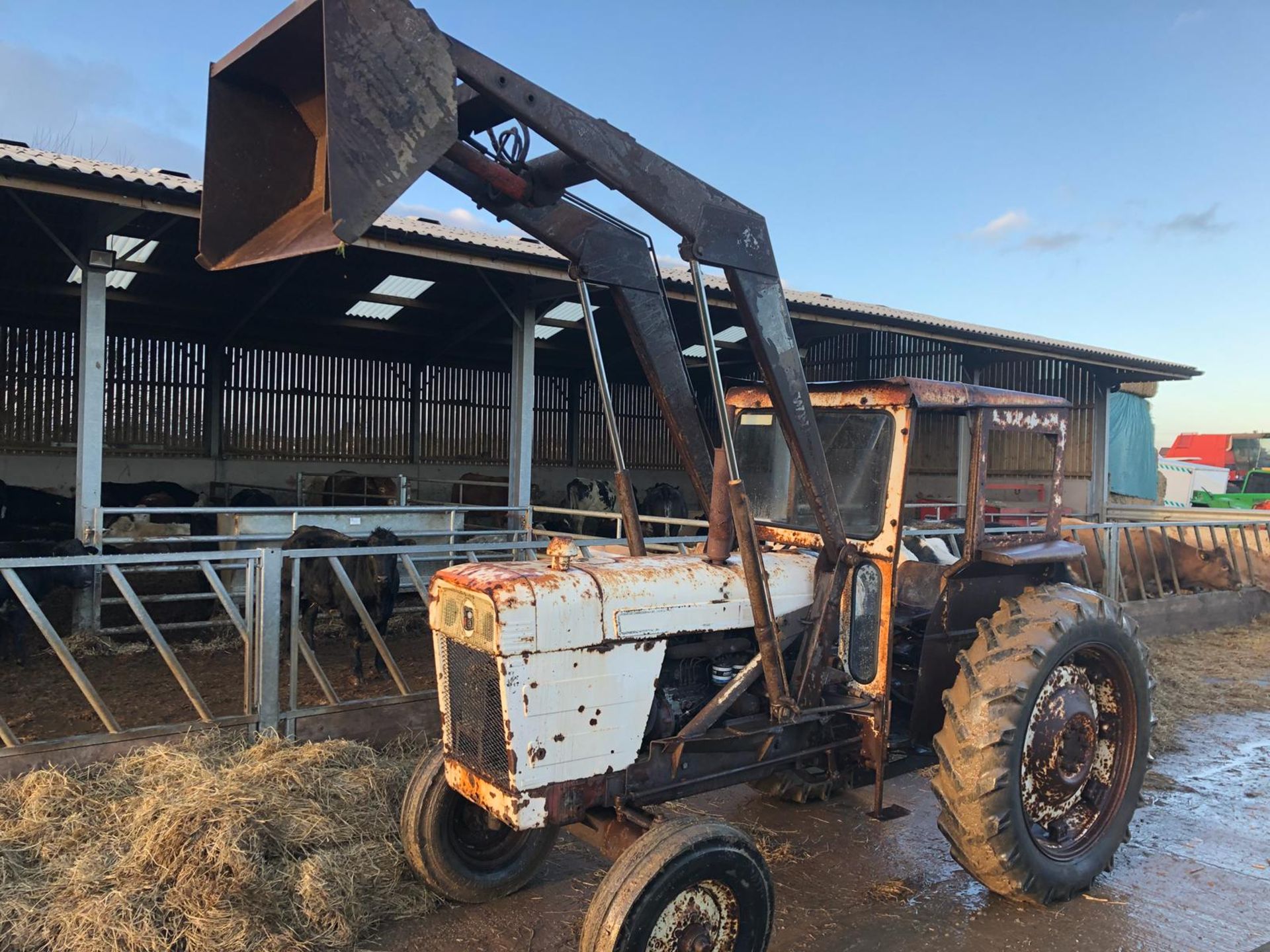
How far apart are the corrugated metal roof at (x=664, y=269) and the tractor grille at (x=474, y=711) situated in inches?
115

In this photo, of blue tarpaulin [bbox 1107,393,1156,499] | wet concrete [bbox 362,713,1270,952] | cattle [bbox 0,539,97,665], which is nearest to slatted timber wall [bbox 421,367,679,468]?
blue tarpaulin [bbox 1107,393,1156,499]

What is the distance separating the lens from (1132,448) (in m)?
23.2

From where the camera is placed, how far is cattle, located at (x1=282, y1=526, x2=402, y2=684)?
7281 mm

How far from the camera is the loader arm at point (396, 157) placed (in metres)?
2.33

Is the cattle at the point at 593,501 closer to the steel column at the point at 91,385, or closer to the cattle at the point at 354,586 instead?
the cattle at the point at 354,586

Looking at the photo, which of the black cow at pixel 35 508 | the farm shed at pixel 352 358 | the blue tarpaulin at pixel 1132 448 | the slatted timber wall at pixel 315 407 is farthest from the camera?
the blue tarpaulin at pixel 1132 448

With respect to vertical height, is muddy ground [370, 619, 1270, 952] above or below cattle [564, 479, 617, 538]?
below

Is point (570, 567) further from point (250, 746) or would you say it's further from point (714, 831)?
point (250, 746)

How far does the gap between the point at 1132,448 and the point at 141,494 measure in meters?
22.4

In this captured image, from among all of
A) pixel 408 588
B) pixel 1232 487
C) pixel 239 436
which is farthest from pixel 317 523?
pixel 1232 487

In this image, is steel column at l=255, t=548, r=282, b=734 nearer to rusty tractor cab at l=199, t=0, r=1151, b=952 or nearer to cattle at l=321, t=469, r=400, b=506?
rusty tractor cab at l=199, t=0, r=1151, b=952

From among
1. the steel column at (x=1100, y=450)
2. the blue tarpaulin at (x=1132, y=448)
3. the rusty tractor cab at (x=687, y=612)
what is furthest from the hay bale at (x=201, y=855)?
the blue tarpaulin at (x=1132, y=448)

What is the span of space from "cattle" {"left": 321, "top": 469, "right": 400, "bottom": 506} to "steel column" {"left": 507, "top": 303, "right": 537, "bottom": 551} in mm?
5758

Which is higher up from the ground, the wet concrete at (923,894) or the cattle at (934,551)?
the cattle at (934,551)
